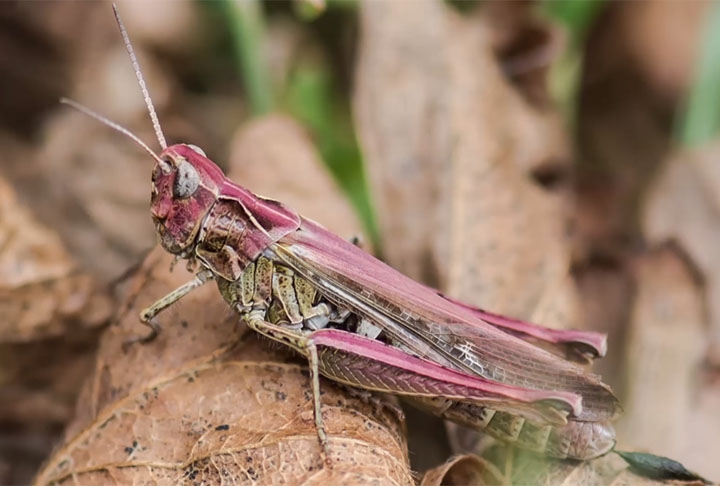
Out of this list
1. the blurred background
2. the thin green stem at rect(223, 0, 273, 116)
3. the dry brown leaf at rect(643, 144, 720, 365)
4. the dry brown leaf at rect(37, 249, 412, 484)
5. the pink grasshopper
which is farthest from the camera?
the thin green stem at rect(223, 0, 273, 116)

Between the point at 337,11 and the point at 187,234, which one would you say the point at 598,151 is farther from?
the point at 187,234

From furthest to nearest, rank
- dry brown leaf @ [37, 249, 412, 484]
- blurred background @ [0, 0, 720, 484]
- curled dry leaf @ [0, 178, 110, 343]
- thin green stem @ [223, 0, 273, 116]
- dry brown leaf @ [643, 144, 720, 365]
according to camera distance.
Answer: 1. thin green stem @ [223, 0, 273, 116]
2. dry brown leaf @ [643, 144, 720, 365]
3. blurred background @ [0, 0, 720, 484]
4. curled dry leaf @ [0, 178, 110, 343]
5. dry brown leaf @ [37, 249, 412, 484]

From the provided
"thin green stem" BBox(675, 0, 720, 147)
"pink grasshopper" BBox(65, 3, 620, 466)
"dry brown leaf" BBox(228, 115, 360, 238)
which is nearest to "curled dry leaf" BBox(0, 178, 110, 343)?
"pink grasshopper" BBox(65, 3, 620, 466)

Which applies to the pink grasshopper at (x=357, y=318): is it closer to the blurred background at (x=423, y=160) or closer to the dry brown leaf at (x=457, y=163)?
the blurred background at (x=423, y=160)

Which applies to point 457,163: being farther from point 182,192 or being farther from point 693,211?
point 182,192

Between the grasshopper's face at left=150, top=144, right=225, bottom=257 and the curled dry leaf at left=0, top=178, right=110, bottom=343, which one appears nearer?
the grasshopper's face at left=150, top=144, right=225, bottom=257

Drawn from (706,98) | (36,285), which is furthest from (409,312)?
(706,98)

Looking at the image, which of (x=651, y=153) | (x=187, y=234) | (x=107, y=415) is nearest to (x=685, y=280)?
(x=651, y=153)

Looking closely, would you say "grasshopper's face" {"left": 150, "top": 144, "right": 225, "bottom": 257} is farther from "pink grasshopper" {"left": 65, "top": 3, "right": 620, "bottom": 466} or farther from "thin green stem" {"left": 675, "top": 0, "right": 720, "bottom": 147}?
"thin green stem" {"left": 675, "top": 0, "right": 720, "bottom": 147}
